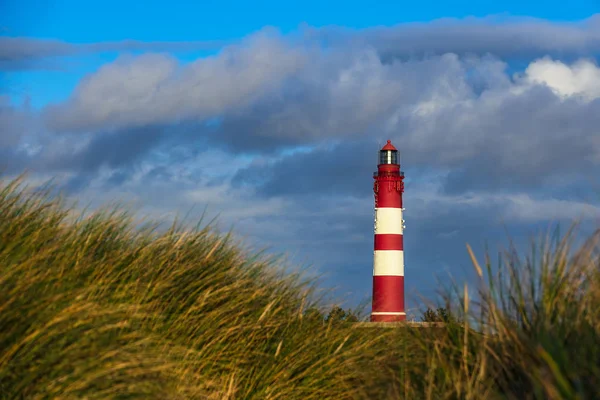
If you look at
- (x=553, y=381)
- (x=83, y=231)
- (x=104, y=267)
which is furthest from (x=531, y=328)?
(x=83, y=231)

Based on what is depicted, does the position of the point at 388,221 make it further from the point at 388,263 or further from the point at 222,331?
the point at 222,331

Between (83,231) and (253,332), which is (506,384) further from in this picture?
(83,231)

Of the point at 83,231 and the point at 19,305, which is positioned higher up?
the point at 83,231

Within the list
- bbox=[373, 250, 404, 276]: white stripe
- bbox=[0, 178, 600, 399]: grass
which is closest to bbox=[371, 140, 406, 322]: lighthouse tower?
bbox=[373, 250, 404, 276]: white stripe

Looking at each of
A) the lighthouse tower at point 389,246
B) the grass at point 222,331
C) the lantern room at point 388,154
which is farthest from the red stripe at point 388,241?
the grass at point 222,331

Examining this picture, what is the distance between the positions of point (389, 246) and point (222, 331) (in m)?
18.8

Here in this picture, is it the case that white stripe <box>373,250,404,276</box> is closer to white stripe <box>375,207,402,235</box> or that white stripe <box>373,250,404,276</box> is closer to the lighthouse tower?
the lighthouse tower

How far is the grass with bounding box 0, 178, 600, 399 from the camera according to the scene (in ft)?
14.1

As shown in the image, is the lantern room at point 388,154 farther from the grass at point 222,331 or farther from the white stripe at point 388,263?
the grass at point 222,331

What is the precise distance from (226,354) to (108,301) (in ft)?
3.71

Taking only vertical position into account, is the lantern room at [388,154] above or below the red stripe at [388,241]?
above

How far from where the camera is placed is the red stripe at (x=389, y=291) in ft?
80.5

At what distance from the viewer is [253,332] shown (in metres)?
6.46

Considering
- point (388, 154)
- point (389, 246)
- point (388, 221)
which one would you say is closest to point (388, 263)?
point (389, 246)
